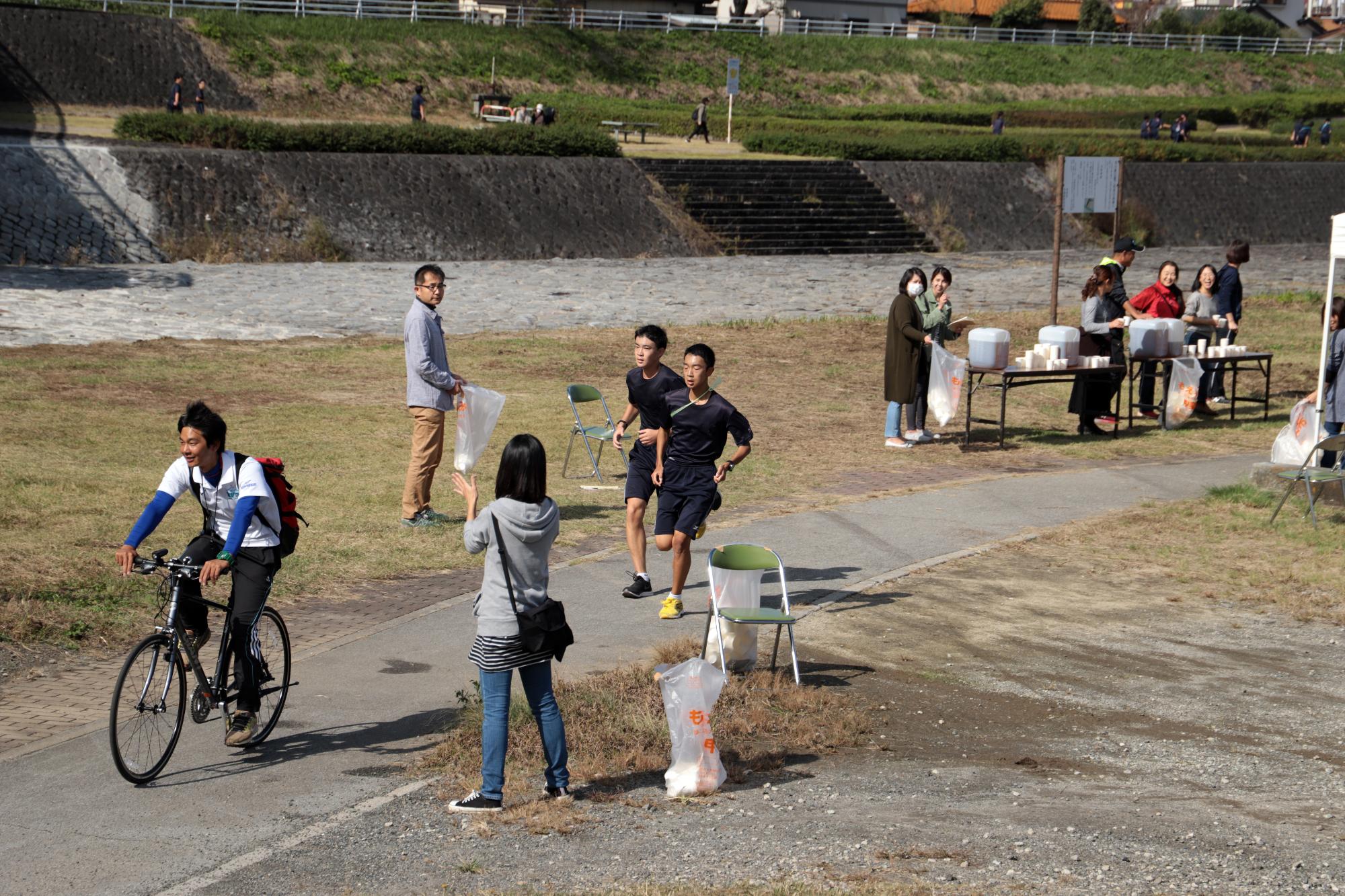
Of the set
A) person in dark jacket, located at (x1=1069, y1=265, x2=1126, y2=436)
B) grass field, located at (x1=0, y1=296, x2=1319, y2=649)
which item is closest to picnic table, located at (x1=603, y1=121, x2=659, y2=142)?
grass field, located at (x1=0, y1=296, x2=1319, y2=649)

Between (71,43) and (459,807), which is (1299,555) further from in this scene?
(71,43)

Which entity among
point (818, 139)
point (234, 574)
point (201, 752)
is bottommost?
point (201, 752)

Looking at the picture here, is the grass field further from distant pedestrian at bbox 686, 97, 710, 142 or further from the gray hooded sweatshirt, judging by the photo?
distant pedestrian at bbox 686, 97, 710, 142

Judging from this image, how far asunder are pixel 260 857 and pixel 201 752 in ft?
4.52

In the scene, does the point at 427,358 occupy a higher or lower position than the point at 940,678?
higher

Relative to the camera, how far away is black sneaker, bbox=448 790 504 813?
606 centimetres

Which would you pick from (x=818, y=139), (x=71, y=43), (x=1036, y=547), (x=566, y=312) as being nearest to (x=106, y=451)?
(x=1036, y=547)

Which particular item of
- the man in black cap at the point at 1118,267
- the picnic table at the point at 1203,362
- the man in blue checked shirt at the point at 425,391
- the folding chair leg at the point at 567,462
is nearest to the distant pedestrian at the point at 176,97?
the folding chair leg at the point at 567,462

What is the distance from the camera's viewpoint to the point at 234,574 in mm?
6684

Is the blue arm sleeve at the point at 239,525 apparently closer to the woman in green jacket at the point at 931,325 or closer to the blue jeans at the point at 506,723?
the blue jeans at the point at 506,723

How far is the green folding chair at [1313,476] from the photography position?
458 inches

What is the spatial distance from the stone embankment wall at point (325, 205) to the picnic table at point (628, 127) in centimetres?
889

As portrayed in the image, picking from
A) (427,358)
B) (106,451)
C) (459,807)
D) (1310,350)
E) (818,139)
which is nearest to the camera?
(459,807)

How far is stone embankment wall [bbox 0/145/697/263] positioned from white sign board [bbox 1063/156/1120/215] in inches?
550
